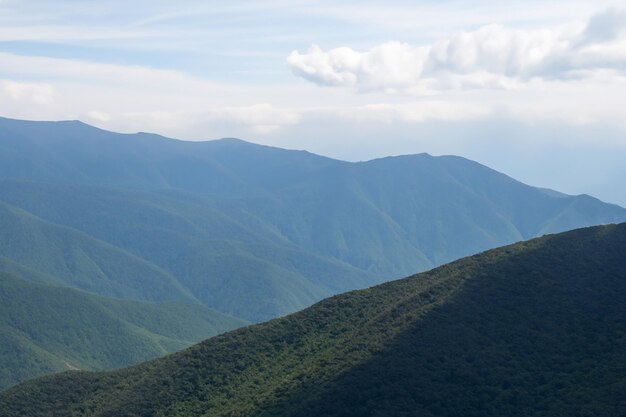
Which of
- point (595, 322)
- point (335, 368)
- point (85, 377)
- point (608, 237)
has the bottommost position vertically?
point (85, 377)

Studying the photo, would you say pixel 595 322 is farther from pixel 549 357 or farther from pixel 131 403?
Answer: pixel 131 403

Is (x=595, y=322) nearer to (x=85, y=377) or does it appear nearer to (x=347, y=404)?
(x=347, y=404)

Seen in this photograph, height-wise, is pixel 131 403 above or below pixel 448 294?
below

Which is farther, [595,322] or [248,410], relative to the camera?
[595,322]

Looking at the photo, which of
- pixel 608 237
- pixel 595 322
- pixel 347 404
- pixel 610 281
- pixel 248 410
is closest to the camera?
pixel 347 404

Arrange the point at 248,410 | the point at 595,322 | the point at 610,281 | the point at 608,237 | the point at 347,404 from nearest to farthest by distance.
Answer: the point at 347,404, the point at 248,410, the point at 595,322, the point at 610,281, the point at 608,237

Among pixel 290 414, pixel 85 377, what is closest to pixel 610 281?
pixel 290 414
